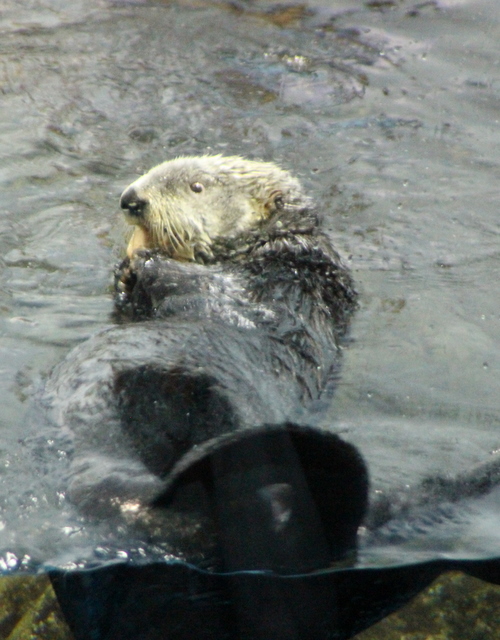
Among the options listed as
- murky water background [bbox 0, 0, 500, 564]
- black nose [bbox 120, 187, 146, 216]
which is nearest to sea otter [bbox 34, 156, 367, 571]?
black nose [bbox 120, 187, 146, 216]

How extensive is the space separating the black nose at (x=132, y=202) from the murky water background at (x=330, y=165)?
0.48 m

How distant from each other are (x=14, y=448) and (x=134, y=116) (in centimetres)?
375

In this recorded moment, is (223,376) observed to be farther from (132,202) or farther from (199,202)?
(199,202)

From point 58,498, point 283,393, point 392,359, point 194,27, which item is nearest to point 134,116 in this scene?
point 194,27

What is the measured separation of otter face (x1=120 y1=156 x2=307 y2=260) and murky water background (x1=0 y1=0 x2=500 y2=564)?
459mm

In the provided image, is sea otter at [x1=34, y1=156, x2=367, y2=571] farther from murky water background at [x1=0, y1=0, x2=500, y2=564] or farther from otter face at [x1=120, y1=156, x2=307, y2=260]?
murky water background at [x1=0, y1=0, x2=500, y2=564]

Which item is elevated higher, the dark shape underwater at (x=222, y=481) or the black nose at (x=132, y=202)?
the black nose at (x=132, y=202)

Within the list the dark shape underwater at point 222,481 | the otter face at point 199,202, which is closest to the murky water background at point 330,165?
the dark shape underwater at point 222,481

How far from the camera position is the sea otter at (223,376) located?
6.81ft

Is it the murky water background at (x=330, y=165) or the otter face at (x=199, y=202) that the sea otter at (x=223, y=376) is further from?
the murky water background at (x=330, y=165)

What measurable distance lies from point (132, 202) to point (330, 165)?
2109mm

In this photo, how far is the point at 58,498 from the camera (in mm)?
2387

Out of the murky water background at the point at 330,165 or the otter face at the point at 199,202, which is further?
the otter face at the point at 199,202

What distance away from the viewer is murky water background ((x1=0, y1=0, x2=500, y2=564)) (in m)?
3.21
